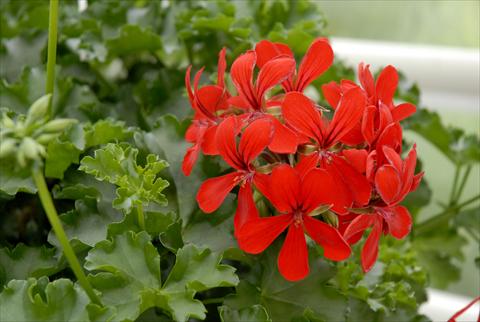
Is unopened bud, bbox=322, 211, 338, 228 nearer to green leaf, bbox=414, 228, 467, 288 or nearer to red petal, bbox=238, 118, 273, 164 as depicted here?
red petal, bbox=238, 118, 273, 164

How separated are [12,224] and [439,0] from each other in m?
0.91

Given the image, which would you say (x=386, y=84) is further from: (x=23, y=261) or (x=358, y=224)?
(x=23, y=261)

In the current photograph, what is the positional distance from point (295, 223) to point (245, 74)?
0.47ft

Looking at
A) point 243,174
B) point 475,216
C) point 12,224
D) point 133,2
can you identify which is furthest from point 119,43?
point 475,216

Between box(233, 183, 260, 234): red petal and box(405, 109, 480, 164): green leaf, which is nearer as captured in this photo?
box(233, 183, 260, 234): red petal

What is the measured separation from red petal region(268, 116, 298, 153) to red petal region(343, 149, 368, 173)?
1.8 inches

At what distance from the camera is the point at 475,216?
111 centimetres

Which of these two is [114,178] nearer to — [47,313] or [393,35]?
[47,313]

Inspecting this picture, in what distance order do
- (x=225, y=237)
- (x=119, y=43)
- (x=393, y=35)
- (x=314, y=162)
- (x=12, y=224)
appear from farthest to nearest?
(x=393, y=35), (x=119, y=43), (x=12, y=224), (x=225, y=237), (x=314, y=162)

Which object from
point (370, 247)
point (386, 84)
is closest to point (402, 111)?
point (386, 84)

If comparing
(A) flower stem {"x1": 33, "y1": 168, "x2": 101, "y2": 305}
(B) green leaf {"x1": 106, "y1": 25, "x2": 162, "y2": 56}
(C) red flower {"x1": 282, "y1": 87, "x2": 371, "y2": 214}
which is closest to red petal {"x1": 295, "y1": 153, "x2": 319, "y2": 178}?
(C) red flower {"x1": 282, "y1": 87, "x2": 371, "y2": 214}

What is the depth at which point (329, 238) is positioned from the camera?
66 cm

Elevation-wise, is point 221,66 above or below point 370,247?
above

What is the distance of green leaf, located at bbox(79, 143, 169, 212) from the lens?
0.69 m
